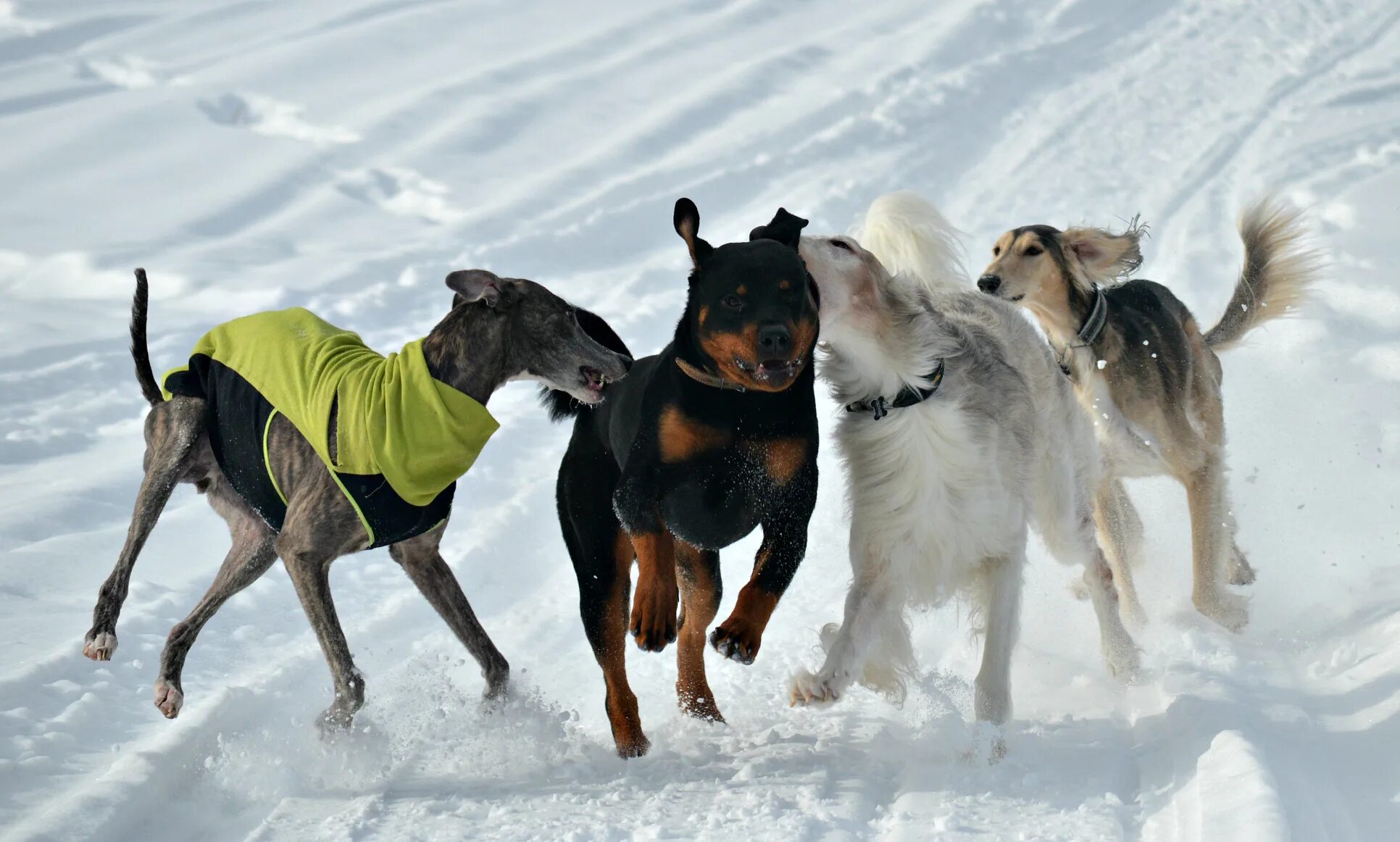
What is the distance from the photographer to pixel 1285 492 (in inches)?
259

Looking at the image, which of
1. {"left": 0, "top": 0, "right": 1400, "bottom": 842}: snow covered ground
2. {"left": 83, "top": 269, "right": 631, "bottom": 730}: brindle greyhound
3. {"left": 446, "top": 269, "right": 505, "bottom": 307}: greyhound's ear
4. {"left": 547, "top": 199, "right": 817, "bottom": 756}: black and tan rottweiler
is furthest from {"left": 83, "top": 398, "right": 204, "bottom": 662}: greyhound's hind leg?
{"left": 547, "top": 199, "right": 817, "bottom": 756}: black and tan rottweiler

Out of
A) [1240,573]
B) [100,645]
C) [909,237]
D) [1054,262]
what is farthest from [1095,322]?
[100,645]

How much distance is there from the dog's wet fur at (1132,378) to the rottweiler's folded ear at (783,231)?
5.67 ft

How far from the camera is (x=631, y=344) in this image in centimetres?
900

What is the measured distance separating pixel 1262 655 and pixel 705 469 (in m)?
2.26

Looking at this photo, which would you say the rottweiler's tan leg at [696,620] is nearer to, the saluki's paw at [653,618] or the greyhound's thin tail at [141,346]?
the saluki's paw at [653,618]

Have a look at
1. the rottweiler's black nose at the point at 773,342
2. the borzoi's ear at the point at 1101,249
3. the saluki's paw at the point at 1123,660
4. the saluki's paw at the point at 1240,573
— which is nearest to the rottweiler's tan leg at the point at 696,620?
the rottweiler's black nose at the point at 773,342

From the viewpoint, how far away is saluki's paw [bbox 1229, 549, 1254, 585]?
5891mm

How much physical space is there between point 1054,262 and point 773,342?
2417 millimetres

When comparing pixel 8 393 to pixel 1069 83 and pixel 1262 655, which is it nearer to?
pixel 1262 655

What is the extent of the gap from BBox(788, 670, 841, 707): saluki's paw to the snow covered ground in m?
0.20

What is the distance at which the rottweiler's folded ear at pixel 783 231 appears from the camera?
392 cm

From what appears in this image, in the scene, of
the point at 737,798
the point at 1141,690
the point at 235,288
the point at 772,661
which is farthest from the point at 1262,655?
the point at 235,288

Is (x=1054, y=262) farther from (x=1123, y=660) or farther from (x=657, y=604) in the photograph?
(x=657, y=604)
